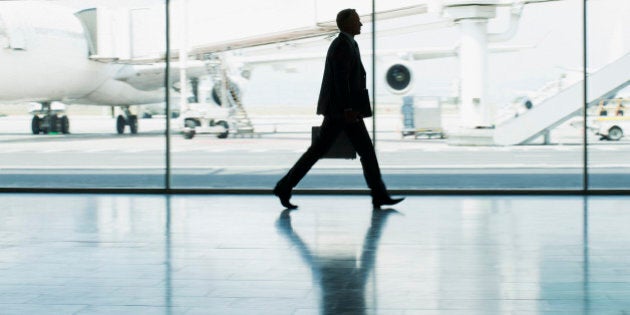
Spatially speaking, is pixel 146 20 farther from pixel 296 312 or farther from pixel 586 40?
pixel 296 312

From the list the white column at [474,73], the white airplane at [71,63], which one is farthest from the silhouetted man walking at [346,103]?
the white column at [474,73]

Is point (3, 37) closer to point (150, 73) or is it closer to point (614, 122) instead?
point (150, 73)

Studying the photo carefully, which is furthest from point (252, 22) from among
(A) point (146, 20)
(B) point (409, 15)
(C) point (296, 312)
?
(C) point (296, 312)

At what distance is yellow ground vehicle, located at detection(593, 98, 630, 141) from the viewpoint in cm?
1577

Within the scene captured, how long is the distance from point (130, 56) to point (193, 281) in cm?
1212

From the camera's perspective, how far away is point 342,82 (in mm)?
4832

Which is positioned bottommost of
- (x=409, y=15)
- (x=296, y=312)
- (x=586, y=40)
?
(x=296, y=312)

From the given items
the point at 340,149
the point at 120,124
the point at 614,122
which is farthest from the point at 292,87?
the point at 120,124

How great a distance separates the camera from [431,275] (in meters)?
2.91

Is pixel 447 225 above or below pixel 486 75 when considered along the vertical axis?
below

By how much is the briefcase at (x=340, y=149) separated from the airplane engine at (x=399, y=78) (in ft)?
29.7

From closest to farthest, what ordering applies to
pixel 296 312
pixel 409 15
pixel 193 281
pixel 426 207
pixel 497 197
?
1. pixel 296 312
2. pixel 193 281
3. pixel 426 207
4. pixel 497 197
5. pixel 409 15

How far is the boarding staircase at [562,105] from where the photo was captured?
10.7m

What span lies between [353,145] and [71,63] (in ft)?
37.4
